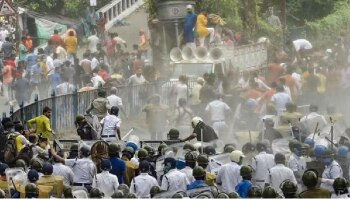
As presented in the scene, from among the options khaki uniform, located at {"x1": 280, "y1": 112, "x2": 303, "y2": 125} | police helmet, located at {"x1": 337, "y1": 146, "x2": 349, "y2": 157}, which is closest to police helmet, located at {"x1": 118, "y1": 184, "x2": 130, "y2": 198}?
police helmet, located at {"x1": 337, "y1": 146, "x2": 349, "y2": 157}

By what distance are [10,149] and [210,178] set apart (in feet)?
13.0

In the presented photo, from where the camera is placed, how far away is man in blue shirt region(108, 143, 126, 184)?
20.8m

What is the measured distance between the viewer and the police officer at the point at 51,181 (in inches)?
765

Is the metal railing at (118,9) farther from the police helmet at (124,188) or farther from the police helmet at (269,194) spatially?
the police helmet at (269,194)

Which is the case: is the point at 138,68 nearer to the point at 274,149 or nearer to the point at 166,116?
the point at 166,116

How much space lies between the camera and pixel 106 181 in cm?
1986

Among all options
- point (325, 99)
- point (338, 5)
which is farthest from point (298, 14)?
point (325, 99)

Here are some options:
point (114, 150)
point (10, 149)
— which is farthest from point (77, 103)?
point (114, 150)

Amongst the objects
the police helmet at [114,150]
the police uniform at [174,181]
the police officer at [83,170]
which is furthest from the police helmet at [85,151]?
the police uniform at [174,181]

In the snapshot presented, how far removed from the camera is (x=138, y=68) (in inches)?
1374

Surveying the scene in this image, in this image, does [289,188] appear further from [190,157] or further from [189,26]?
[189,26]

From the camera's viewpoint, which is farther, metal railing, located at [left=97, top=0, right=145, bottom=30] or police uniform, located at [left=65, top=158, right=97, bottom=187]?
metal railing, located at [left=97, top=0, right=145, bottom=30]

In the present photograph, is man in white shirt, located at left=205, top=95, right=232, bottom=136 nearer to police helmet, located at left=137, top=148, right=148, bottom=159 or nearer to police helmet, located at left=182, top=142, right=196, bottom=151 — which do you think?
police helmet, located at left=182, top=142, right=196, bottom=151

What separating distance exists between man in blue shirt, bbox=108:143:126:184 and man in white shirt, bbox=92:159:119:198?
65 cm
